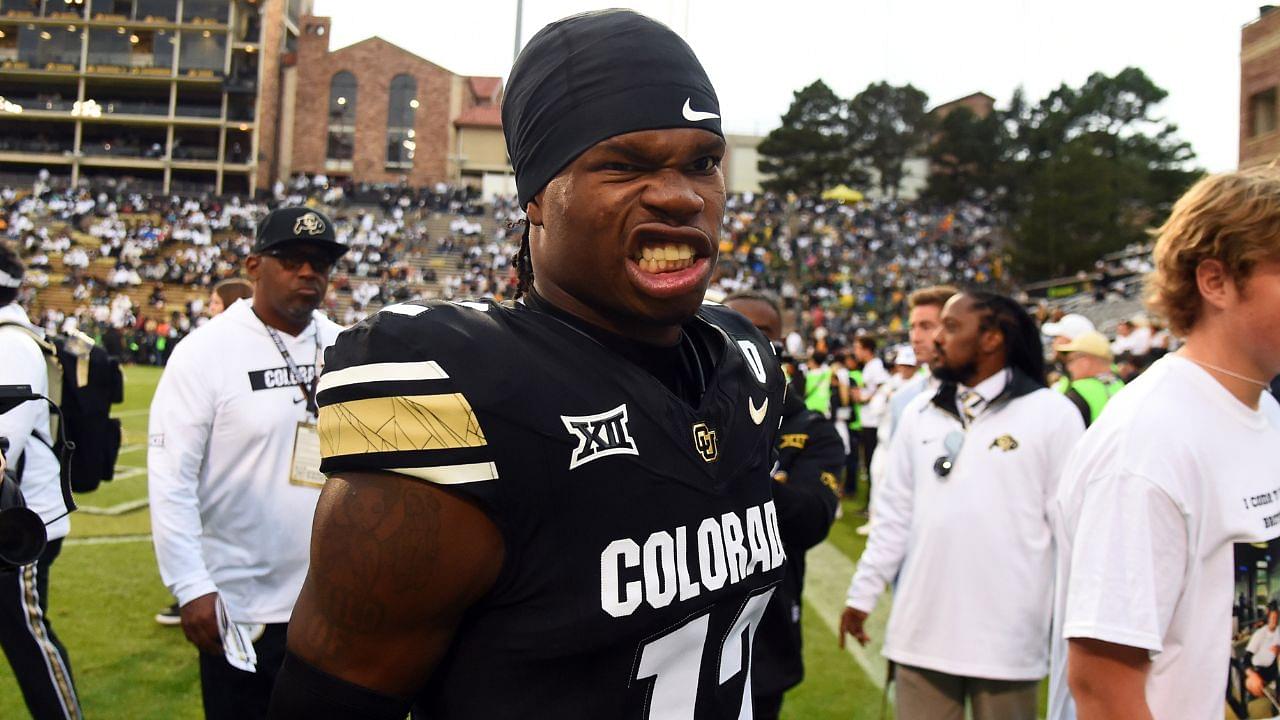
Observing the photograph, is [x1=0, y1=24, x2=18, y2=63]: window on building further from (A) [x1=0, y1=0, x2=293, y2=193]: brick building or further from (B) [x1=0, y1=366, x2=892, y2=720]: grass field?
(B) [x1=0, y1=366, x2=892, y2=720]: grass field

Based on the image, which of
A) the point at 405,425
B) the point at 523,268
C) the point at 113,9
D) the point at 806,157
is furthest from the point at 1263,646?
the point at 113,9

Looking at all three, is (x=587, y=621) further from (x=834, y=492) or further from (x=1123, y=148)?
(x=1123, y=148)

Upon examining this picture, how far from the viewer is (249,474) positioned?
3.19 metres

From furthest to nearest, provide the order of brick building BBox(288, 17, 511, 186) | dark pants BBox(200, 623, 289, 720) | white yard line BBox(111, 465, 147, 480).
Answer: brick building BBox(288, 17, 511, 186) < white yard line BBox(111, 465, 147, 480) < dark pants BBox(200, 623, 289, 720)

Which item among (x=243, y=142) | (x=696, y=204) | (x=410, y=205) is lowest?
(x=696, y=204)

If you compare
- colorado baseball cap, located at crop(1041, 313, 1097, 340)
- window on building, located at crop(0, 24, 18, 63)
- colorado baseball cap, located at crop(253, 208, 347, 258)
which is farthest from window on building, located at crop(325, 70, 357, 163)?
colorado baseball cap, located at crop(253, 208, 347, 258)

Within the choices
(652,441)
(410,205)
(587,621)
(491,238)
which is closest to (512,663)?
(587,621)

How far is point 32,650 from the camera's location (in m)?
3.36

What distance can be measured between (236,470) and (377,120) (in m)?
56.4

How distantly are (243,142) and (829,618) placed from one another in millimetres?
54948

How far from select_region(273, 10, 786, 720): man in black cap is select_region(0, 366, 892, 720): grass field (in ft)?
12.0

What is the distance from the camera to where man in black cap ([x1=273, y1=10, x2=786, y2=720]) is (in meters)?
1.16

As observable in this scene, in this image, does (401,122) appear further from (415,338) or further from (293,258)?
(415,338)

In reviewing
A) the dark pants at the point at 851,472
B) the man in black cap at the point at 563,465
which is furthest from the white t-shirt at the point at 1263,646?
the dark pants at the point at 851,472
